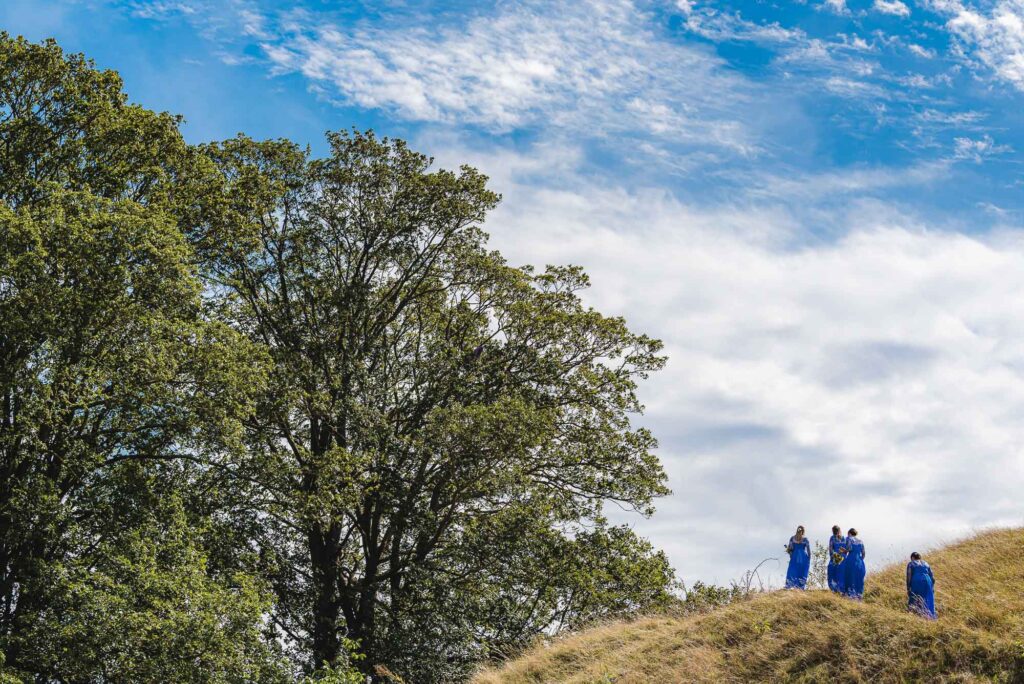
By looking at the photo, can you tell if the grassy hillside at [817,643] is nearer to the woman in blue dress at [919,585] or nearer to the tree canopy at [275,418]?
the woman in blue dress at [919,585]

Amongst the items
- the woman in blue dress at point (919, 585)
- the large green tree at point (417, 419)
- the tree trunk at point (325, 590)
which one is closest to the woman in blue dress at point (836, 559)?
the woman in blue dress at point (919, 585)

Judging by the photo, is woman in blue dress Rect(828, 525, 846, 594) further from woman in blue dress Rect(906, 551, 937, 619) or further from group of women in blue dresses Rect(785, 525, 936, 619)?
woman in blue dress Rect(906, 551, 937, 619)

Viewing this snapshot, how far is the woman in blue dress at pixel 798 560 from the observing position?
22.6 m

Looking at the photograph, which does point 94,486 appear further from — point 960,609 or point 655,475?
point 960,609

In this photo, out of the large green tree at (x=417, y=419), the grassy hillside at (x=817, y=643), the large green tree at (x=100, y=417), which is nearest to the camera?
the grassy hillside at (x=817, y=643)

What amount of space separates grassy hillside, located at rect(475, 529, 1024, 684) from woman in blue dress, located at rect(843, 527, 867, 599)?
1.23 ft

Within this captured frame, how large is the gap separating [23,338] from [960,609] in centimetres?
2093

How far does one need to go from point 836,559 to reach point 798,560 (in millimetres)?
1223

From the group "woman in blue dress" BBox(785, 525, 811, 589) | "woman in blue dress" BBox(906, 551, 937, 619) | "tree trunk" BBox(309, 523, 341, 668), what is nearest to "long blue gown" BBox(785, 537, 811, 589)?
"woman in blue dress" BBox(785, 525, 811, 589)

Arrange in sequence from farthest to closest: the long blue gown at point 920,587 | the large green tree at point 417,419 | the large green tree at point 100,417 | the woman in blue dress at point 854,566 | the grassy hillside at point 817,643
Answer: the large green tree at point 417,419 → the large green tree at point 100,417 → the woman in blue dress at point 854,566 → the long blue gown at point 920,587 → the grassy hillside at point 817,643

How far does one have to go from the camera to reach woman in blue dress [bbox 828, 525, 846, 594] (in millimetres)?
21391

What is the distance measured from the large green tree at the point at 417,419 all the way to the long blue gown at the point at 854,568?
9.94m

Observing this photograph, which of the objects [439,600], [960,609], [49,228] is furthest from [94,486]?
[960,609]

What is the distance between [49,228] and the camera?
22859 mm
